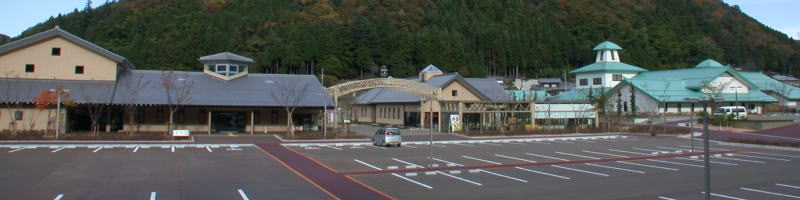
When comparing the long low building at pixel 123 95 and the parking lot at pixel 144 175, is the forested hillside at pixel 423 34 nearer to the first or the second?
the long low building at pixel 123 95

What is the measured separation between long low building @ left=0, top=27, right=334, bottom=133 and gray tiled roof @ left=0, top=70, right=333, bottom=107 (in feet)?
0.16

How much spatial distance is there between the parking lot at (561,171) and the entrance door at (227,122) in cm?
920

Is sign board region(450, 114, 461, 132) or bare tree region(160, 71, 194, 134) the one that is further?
sign board region(450, 114, 461, 132)

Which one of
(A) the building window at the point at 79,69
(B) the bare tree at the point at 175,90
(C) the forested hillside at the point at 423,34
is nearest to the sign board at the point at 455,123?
(B) the bare tree at the point at 175,90

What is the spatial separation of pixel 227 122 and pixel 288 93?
4.13m

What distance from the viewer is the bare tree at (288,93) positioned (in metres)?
31.2

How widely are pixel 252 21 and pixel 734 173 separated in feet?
247

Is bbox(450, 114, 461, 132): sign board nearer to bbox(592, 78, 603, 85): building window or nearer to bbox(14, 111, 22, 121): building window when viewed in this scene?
bbox(14, 111, 22, 121): building window

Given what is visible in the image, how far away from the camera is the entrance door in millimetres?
32344

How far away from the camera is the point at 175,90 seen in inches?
1217

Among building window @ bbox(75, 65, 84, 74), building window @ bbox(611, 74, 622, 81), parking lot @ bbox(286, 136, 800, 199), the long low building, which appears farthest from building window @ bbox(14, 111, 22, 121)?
building window @ bbox(611, 74, 622, 81)

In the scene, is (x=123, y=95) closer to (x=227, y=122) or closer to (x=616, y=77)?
(x=227, y=122)

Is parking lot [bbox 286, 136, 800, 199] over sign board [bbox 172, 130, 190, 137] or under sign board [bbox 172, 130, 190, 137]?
under

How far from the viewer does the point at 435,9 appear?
10044 cm
